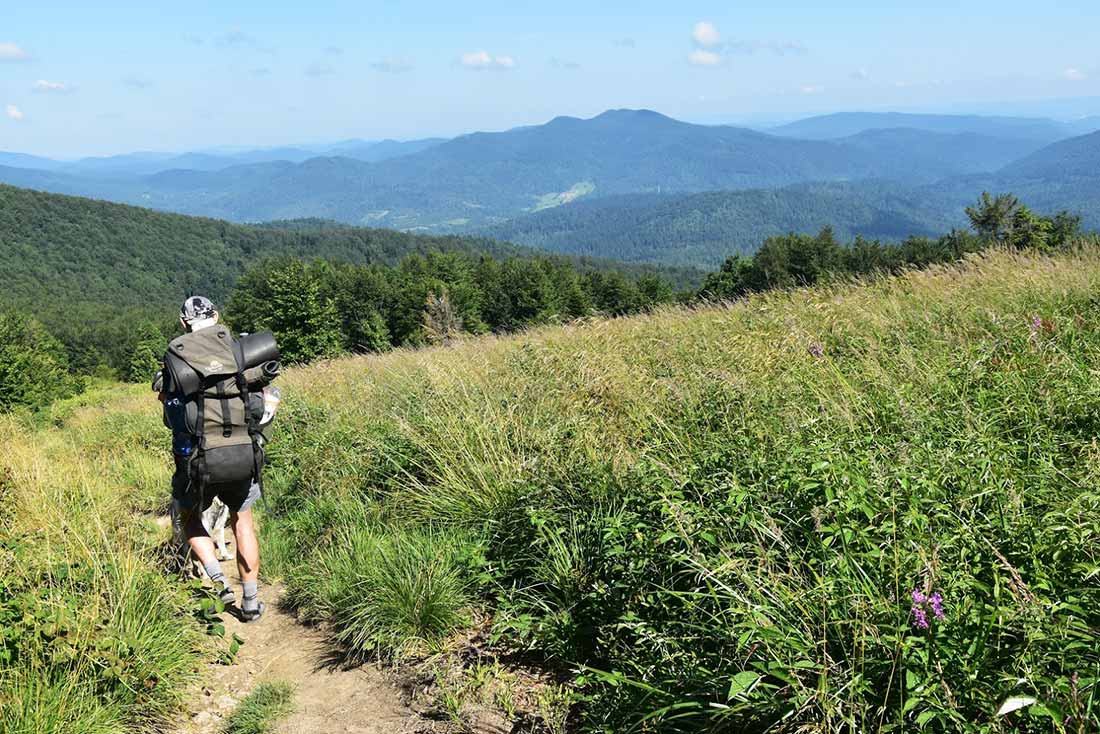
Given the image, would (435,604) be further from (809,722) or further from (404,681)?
(809,722)

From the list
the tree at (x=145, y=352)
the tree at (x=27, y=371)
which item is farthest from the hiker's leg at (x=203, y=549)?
the tree at (x=145, y=352)

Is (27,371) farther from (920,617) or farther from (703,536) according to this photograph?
(920,617)

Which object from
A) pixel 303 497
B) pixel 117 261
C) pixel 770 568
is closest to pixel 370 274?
pixel 303 497

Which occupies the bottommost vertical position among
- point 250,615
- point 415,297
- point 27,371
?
point 27,371

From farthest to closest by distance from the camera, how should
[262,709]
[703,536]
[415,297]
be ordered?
[415,297] < [262,709] < [703,536]

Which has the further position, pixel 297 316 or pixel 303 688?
pixel 297 316

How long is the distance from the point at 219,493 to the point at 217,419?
50 centimetres

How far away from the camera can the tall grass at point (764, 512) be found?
5.68 ft

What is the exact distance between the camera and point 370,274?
5838 cm

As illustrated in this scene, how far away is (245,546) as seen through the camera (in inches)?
162

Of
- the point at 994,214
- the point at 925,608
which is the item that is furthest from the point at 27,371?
the point at 994,214

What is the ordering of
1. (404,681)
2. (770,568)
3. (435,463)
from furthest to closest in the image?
(435,463), (404,681), (770,568)

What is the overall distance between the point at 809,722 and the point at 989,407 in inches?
89.6

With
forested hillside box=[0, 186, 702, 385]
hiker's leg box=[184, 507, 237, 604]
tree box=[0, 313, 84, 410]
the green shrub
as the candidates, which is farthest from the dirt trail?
forested hillside box=[0, 186, 702, 385]
